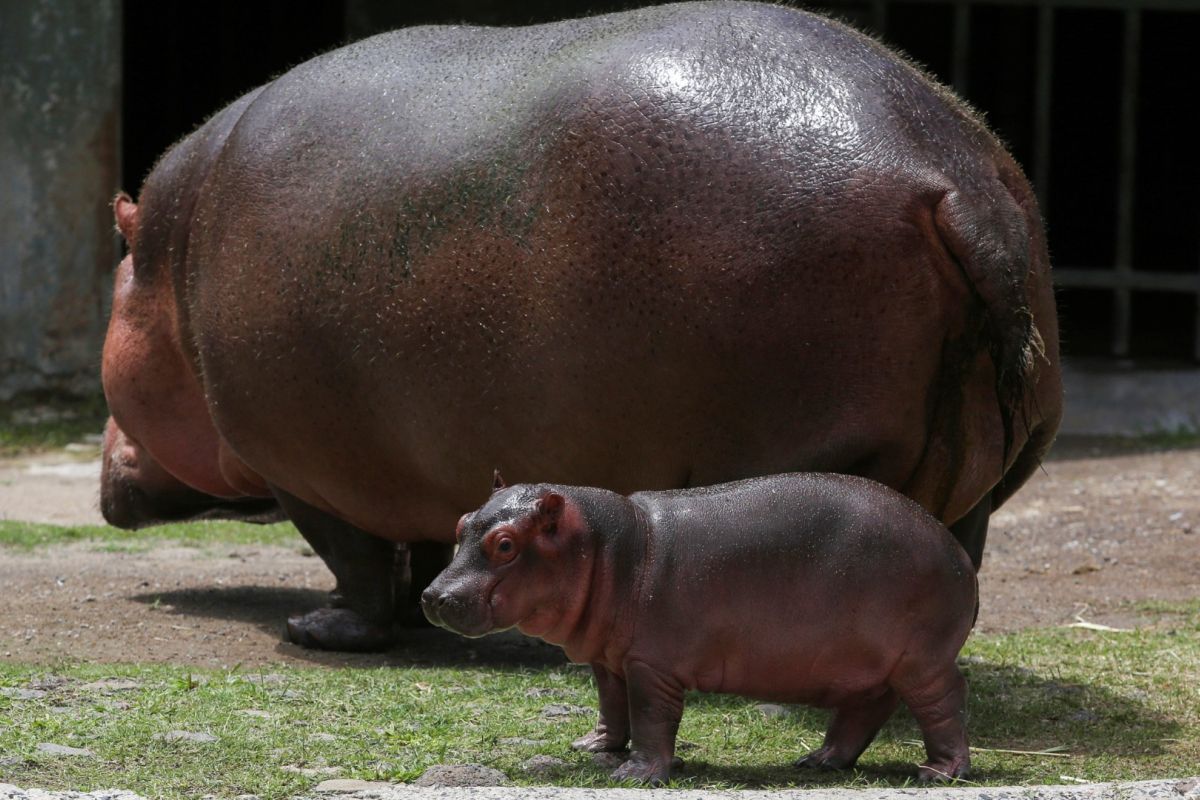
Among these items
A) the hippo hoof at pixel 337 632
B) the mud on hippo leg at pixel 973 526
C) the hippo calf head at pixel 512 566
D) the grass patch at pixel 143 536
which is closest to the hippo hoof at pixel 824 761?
the hippo calf head at pixel 512 566


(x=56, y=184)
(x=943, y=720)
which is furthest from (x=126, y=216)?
(x=56, y=184)

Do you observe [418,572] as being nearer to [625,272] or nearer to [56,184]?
[625,272]

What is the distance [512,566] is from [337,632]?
217 centimetres

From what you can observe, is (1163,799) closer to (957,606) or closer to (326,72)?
(957,606)

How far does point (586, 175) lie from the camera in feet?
15.5

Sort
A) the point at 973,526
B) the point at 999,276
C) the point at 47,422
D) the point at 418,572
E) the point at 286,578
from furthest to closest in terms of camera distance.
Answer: the point at 47,422 → the point at 286,578 → the point at 418,572 → the point at 973,526 → the point at 999,276

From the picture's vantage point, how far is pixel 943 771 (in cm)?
391

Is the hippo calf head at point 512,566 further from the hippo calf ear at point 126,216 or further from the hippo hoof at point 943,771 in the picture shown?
the hippo calf ear at point 126,216

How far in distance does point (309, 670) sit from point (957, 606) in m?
2.12

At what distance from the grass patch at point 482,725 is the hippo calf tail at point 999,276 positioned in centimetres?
79

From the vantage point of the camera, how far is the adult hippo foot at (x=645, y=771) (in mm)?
3801

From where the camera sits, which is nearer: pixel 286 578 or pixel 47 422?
pixel 286 578

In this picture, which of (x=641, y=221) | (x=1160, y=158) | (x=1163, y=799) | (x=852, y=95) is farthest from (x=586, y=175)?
(x=1160, y=158)

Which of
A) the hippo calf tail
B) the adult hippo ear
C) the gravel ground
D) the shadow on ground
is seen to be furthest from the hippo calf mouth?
the shadow on ground
